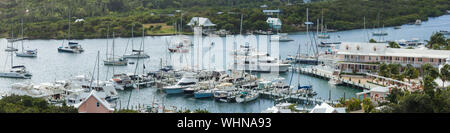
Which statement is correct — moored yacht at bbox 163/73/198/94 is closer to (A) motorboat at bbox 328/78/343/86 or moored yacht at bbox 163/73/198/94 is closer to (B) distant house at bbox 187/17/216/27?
(A) motorboat at bbox 328/78/343/86

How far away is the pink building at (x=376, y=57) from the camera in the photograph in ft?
65.5

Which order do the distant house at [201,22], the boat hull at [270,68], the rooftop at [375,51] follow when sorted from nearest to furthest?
1. the rooftop at [375,51]
2. the boat hull at [270,68]
3. the distant house at [201,22]

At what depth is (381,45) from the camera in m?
21.2

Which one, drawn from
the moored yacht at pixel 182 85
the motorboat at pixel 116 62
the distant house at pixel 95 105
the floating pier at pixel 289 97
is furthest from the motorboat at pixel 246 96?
the motorboat at pixel 116 62

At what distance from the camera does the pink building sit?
65.5 feet

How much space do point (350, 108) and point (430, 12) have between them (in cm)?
3536

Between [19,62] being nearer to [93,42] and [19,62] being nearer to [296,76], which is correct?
[93,42]

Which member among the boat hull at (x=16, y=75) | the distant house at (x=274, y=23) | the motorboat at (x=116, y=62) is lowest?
the boat hull at (x=16, y=75)

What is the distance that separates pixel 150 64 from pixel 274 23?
15.1m

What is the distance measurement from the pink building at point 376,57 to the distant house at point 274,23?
53.2ft

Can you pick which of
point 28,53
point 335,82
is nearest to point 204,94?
point 335,82

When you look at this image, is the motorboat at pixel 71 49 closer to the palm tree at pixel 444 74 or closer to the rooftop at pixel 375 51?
the rooftop at pixel 375 51
